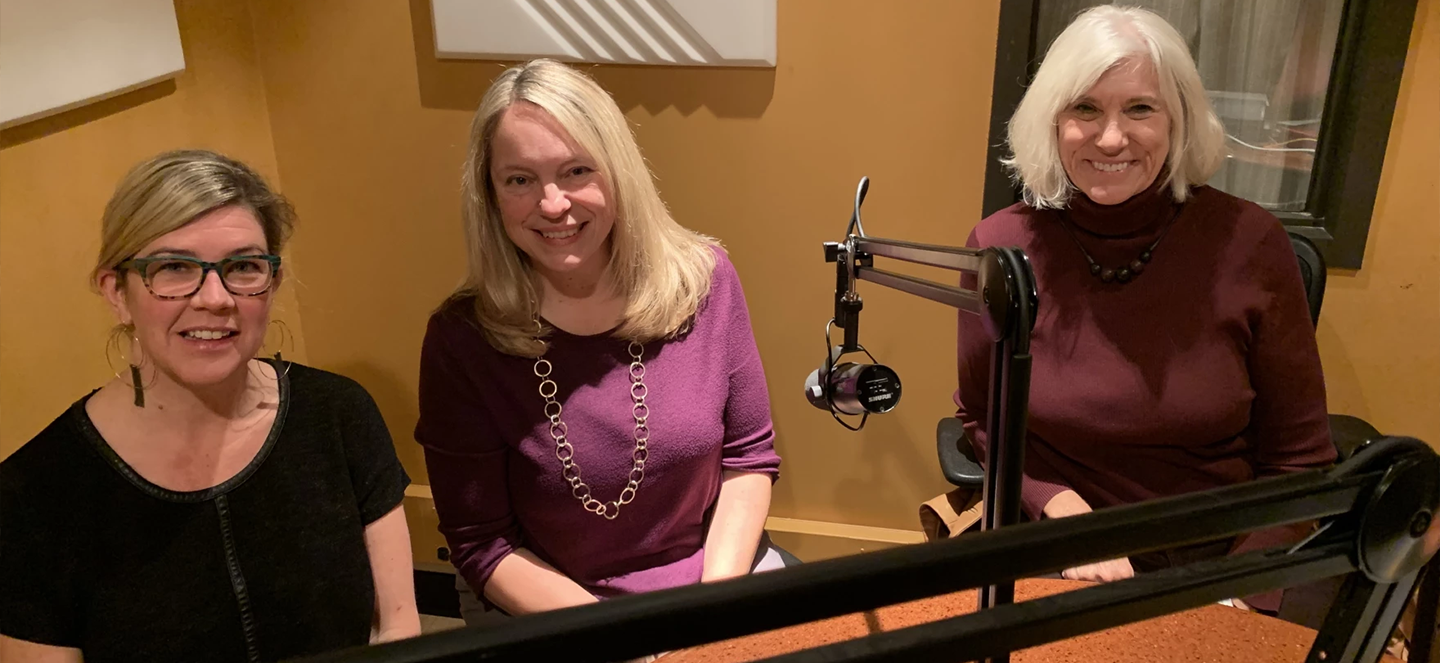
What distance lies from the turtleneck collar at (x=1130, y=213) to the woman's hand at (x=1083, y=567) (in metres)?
0.44

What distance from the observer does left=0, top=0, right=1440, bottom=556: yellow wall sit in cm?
172

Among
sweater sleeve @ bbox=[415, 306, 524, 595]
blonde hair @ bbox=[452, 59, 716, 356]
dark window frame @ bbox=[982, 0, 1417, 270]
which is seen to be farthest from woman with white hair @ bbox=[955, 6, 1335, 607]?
sweater sleeve @ bbox=[415, 306, 524, 595]

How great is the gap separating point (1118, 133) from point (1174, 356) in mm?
370

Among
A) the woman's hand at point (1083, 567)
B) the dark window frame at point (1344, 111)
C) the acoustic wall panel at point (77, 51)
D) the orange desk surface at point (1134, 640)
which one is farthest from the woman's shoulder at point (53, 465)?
the dark window frame at point (1344, 111)

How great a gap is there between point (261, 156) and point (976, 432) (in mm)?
1724

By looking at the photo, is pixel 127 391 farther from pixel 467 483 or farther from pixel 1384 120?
pixel 1384 120

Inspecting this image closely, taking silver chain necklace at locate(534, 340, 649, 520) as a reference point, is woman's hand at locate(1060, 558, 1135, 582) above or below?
below

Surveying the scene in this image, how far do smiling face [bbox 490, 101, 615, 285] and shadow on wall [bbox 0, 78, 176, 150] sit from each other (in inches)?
29.8

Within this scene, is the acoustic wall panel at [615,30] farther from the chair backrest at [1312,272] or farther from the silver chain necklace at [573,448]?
the chair backrest at [1312,272]

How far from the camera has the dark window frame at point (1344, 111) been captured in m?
Answer: 1.68

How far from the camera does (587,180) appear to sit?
4.61 feet

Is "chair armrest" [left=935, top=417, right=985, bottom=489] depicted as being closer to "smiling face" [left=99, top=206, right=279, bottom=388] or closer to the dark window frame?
the dark window frame

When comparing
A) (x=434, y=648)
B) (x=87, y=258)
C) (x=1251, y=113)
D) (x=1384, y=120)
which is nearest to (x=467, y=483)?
(x=87, y=258)

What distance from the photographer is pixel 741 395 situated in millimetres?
1592
